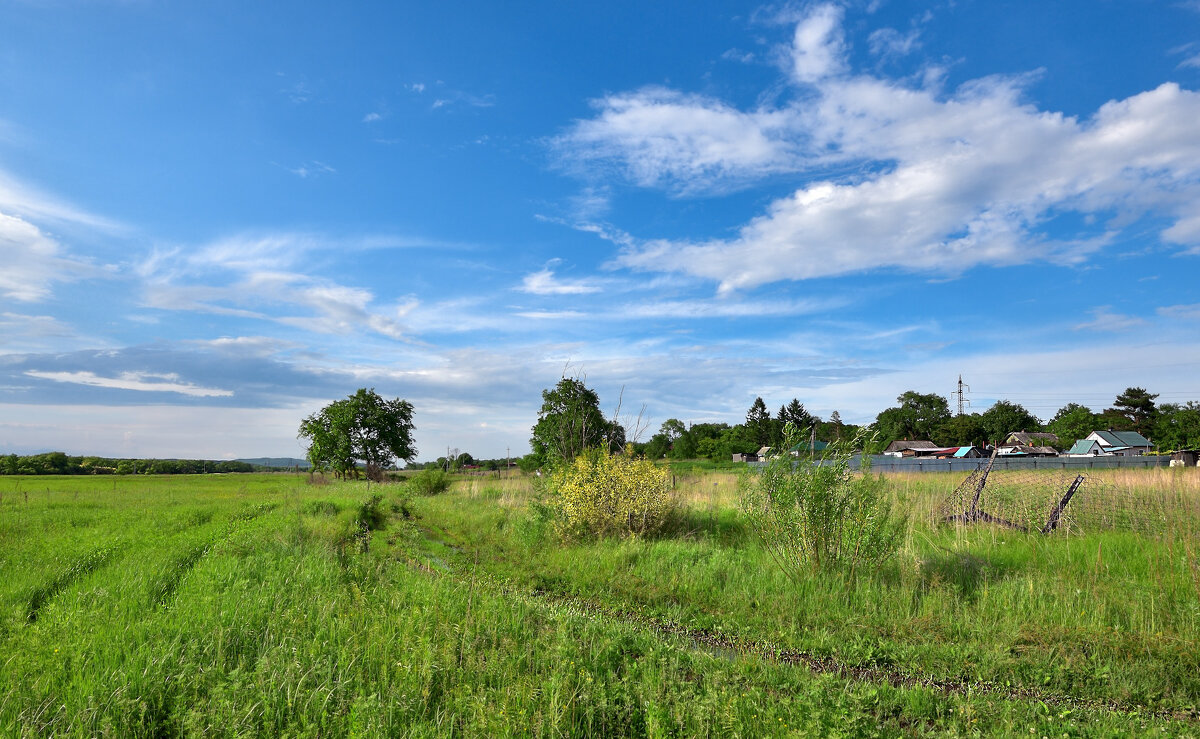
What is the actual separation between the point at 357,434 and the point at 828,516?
A: 49486mm

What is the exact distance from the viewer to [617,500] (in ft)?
43.3

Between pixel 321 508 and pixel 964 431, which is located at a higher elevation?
pixel 964 431

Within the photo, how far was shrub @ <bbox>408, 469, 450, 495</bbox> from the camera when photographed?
101 feet

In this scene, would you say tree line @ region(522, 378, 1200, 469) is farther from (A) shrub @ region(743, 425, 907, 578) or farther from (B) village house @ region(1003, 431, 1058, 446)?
(A) shrub @ region(743, 425, 907, 578)

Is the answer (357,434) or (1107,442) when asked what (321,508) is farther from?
(1107,442)

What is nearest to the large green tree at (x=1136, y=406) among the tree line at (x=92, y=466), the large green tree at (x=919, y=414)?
the large green tree at (x=919, y=414)

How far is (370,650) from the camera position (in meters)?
5.79

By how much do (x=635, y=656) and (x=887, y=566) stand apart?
15.7 ft

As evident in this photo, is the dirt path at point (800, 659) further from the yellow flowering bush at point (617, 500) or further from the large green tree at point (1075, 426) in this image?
the large green tree at point (1075, 426)

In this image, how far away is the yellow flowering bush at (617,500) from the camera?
13117 millimetres

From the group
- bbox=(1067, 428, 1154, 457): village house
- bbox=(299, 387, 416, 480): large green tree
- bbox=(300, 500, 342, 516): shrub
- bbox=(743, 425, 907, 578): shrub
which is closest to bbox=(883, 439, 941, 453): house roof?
bbox=(1067, 428, 1154, 457): village house

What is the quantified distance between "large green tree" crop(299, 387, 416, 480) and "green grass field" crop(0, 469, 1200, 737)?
4053 centimetres

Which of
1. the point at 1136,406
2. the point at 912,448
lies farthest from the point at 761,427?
the point at 1136,406

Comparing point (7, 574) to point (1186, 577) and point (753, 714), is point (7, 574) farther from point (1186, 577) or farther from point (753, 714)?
point (1186, 577)
